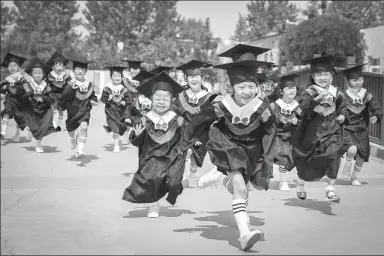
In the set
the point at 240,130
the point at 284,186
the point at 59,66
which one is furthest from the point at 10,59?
the point at 240,130

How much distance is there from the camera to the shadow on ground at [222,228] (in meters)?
7.46

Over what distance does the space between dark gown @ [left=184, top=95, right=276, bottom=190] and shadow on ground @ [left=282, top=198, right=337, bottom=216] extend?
183 centimetres

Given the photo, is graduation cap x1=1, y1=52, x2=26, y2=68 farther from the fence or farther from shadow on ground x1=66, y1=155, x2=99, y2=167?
the fence

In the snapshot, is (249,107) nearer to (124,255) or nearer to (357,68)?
(124,255)

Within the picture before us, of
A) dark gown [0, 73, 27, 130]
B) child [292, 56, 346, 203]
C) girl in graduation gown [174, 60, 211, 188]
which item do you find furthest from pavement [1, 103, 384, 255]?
dark gown [0, 73, 27, 130]

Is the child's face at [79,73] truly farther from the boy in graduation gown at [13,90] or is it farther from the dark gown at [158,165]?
the dark gown at [158,165]

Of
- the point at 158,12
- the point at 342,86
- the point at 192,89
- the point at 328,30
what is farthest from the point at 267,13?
the point at 192,89

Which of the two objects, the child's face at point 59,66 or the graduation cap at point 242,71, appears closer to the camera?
the graduation cap at point 242,71

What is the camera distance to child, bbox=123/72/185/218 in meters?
8.57

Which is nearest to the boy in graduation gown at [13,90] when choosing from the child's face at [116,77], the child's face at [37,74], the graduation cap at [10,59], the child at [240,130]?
the graduation cap at [10,59]

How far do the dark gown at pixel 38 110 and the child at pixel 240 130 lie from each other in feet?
30.7

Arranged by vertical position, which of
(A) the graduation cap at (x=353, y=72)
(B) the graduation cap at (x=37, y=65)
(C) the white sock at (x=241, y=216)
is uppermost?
(B) the graduation cap at (x=37, y=65)

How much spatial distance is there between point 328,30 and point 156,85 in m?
23.5

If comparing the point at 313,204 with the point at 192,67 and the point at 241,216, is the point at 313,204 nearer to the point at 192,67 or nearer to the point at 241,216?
the point at 241,216
